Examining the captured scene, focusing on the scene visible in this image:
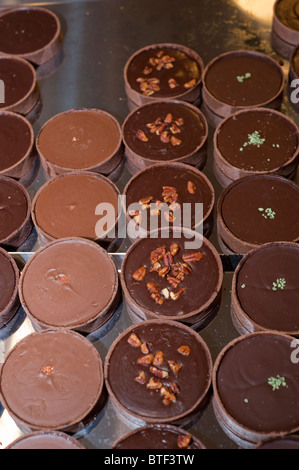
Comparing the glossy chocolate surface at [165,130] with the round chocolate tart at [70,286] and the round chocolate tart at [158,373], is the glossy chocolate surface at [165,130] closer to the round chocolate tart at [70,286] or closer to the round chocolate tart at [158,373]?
the round chocolate tart at [70,286]

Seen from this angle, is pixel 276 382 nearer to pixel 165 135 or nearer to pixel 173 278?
pixel 173 278

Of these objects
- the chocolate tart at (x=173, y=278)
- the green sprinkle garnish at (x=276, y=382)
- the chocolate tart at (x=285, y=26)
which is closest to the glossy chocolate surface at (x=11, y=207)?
the chocolate tart at (x=173, y=278)

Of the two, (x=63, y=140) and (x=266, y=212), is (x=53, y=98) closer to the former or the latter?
(x=63, y=140)

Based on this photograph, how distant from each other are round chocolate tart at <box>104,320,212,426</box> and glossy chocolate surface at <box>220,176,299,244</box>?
686mm

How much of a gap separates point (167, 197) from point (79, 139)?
0.75 metres

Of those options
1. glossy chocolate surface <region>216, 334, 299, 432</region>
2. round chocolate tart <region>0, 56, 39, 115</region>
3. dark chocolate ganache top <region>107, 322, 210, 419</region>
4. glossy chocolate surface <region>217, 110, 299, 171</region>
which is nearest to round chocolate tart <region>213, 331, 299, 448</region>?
glossy chocolate surface <region>216, 334, 299, 432</region>

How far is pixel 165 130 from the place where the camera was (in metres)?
3.65

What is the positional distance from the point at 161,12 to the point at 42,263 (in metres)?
2.30

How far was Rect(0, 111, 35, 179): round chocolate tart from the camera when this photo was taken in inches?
143

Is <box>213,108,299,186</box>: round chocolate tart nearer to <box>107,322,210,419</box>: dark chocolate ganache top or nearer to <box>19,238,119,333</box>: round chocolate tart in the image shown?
<box>19,238,119,333</box>: round chocolate tart

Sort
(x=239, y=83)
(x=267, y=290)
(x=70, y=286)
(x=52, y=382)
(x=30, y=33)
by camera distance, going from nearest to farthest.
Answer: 1. (x=52, y=382)
2. (x=267, y=290)
3. (x=70, y=286)
4. (x=239, y=83)
5. (x=30, y=33)

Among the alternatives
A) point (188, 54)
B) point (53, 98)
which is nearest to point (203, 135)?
point (188, 54)

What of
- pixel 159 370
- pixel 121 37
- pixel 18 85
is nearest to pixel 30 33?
pixel 18 85

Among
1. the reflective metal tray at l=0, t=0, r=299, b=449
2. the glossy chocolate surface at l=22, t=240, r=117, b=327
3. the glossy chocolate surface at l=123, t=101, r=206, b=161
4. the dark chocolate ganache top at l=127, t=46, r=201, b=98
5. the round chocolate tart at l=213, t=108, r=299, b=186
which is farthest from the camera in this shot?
the reflective metal tray at l=0, t=0, r=299, b=449
